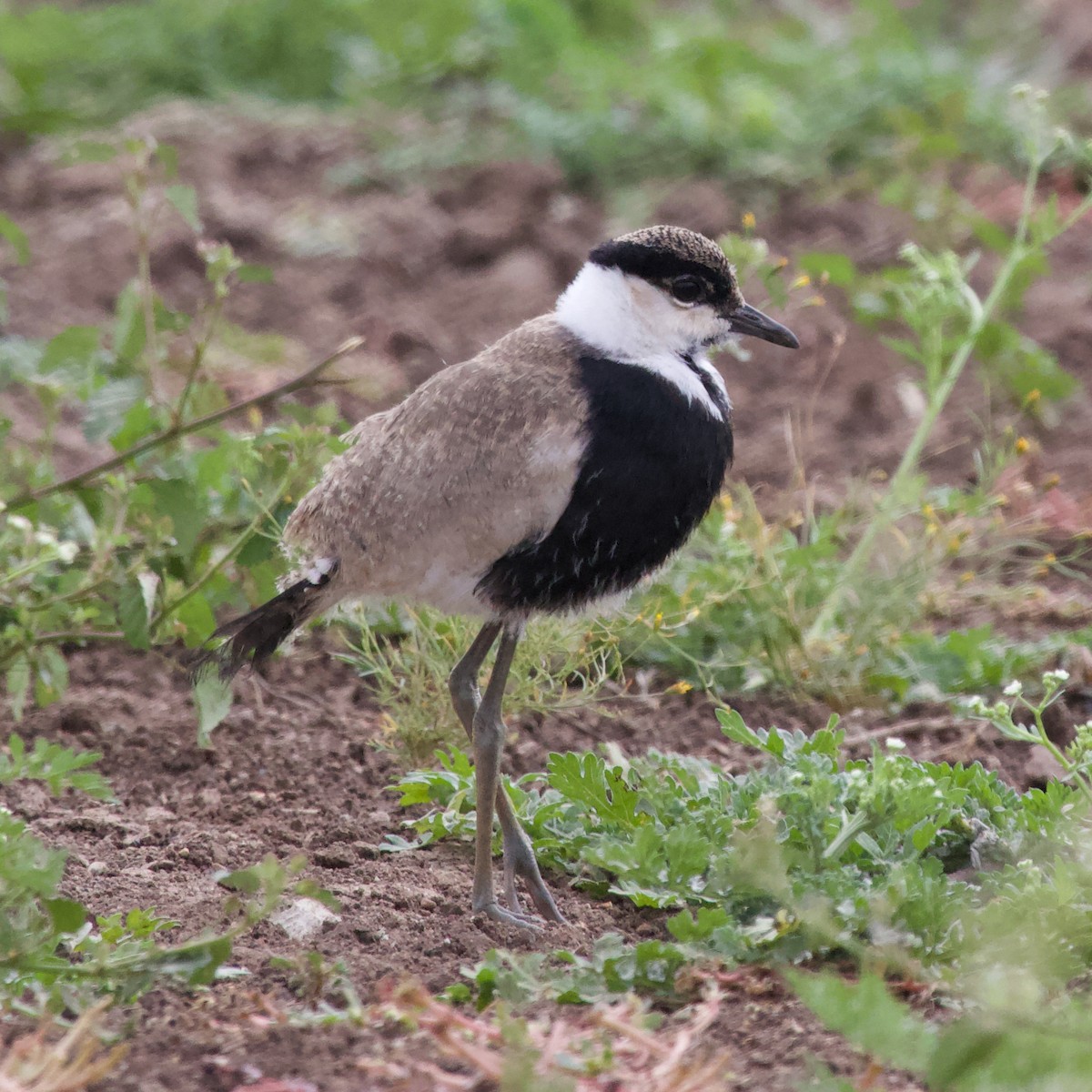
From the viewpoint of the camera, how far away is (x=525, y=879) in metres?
3.35

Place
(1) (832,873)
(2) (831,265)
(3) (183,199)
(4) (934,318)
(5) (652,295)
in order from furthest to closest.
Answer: (2) (831,265)
(4) (934,318)
(3) (183,199)
(5) (652,295)
(1) (832,873)

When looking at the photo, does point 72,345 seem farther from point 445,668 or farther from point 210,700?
point 445,668

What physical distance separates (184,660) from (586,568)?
5.12 feet

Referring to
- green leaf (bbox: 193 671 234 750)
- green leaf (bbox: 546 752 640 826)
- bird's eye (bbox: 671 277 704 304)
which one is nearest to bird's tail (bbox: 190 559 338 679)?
green leaf (bbox: 193 671 234 750)

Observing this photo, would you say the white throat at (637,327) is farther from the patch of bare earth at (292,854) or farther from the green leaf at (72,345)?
the green leaf at (72,345)

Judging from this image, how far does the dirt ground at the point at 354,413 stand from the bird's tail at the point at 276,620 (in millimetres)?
469

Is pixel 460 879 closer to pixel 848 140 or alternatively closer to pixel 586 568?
pixel 586 568

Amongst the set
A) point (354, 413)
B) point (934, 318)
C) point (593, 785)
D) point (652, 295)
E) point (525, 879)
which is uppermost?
point (652, 295)

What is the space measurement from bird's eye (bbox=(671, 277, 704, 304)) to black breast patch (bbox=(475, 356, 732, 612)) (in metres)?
0.26

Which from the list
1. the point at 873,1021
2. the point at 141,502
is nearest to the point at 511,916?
the point at 873,1021

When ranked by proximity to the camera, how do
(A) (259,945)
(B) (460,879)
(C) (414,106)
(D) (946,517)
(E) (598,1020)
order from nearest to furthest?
(E) (598,1020) → (A) (259,945) → (B) (460,879) → (D) (946,517) → (C) (414,106)

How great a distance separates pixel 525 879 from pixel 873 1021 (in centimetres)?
114

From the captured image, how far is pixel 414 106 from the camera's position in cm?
858

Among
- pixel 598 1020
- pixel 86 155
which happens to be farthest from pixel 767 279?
pixel 598 1020
